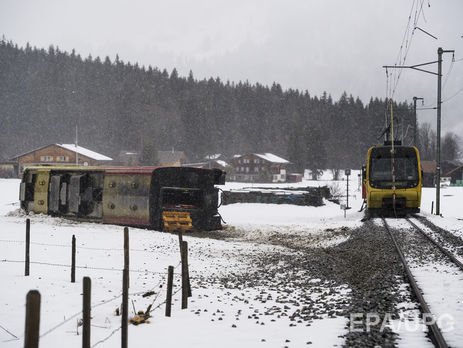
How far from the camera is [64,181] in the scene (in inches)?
988

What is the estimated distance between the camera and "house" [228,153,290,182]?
11406cm

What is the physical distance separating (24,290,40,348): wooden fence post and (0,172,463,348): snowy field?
2.87 meters

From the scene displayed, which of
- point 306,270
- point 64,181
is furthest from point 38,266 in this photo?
point 64,181

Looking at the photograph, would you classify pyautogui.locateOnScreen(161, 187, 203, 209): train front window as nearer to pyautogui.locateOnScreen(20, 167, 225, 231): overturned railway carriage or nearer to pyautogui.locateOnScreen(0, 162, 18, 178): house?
pyautogui.locateOnScreen(20, 167, 225, 231): overturned railway carriage

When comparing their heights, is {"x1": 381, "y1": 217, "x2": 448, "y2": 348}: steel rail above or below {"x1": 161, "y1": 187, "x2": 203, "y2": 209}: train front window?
below

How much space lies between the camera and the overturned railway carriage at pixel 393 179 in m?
22.9

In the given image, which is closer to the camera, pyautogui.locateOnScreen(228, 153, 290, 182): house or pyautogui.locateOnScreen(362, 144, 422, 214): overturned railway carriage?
pyautogui.locateOnScreen(362, 144, 422, 214): overturned railway carriage

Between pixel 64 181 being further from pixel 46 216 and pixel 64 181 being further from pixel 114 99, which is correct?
pixel 114 99

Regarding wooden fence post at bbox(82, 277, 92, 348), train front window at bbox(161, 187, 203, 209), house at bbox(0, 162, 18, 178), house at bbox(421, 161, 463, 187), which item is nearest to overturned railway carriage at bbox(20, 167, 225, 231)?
train front window at bbox(161, 187, 203, 209)

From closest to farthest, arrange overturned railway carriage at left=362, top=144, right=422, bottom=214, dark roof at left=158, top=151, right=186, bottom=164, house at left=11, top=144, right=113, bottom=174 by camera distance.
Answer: overturned railway carriage at left=362, top=144, right=422, bottom=214, house at left=11, top=144, right=113, bottom=174, dark roof at left=158, top=151, right=186, bottom=164

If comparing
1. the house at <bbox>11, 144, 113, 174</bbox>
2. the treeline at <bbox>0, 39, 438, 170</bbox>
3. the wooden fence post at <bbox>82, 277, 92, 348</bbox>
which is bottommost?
the wooden fence post at <bbox>82, 277, 92, 348</bbox>

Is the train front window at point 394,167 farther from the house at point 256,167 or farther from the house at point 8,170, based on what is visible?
the house at point 256,167

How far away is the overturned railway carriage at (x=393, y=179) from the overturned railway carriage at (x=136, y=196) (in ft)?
23.8

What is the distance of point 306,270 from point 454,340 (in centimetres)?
628
